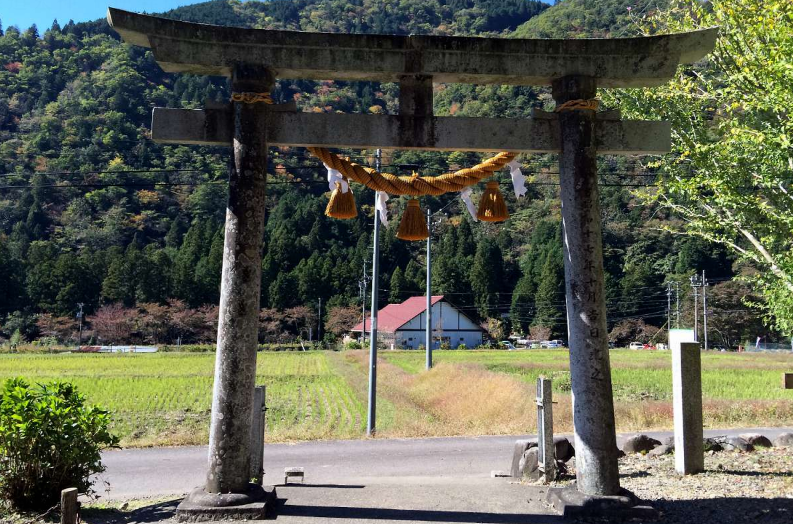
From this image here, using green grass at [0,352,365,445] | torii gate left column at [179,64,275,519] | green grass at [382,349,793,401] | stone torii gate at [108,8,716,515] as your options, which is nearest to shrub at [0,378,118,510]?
torii gate left column at [179,64,275,519]

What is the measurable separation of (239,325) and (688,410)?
5399mm

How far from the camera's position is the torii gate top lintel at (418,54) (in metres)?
6.10

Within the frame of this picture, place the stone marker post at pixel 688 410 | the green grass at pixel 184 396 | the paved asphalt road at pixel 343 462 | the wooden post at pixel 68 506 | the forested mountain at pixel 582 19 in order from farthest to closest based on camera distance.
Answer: the forested mountain at pixel 582 19 < the green grass at pixel 184 396 < the paved asphalt road at pixel 343 462 < the stone marker post at pixel 688 410 < the wooden post at pixel 68 506

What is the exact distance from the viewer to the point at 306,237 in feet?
254

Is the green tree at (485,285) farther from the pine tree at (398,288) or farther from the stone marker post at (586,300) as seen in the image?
the stone marker post at (586,300)

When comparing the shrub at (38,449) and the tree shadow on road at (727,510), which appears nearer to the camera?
the tree shadow on road at (727,510)

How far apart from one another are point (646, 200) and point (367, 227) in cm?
6702

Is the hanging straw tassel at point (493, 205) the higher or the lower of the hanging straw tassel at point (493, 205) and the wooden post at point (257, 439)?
the higher

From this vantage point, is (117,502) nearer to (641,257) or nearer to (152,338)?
(152,338)

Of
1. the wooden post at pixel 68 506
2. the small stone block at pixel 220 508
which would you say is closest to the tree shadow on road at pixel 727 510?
the small stone block at pixel 220 508

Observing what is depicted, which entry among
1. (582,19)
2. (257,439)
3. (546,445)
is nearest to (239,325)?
(257,439)

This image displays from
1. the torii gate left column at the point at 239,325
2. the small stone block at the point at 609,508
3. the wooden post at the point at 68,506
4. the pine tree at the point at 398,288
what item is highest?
the pine tree at the point at 398,288

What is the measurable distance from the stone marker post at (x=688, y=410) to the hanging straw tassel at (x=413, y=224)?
132 inches

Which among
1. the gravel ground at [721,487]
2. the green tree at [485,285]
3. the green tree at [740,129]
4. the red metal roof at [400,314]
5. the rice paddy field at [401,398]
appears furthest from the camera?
the green tree at [485,285]
